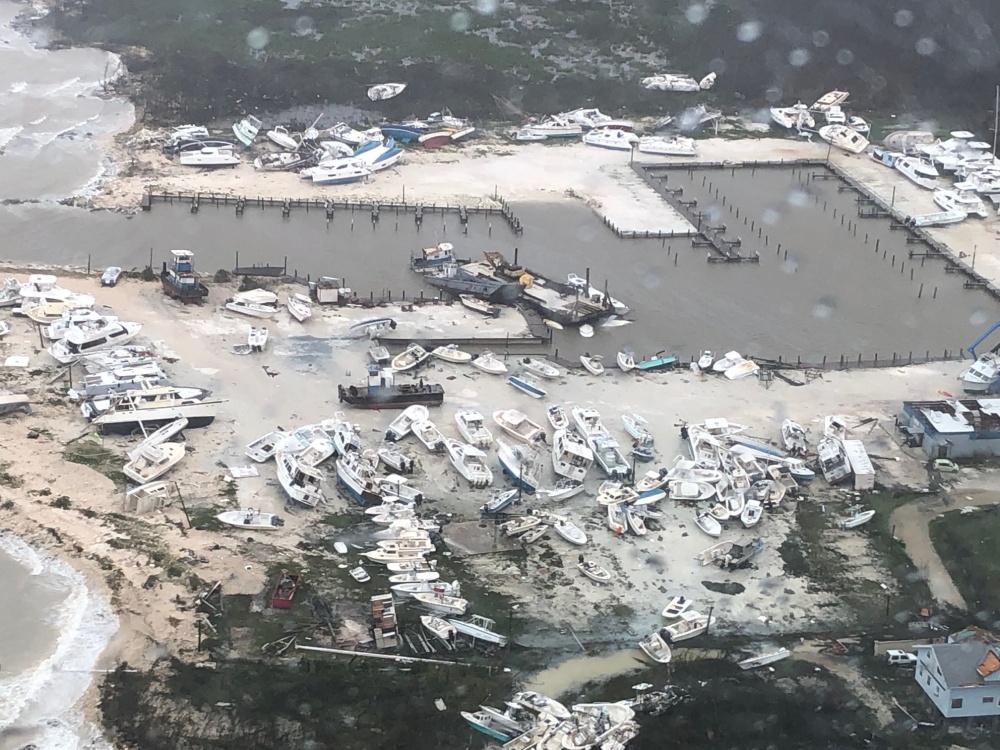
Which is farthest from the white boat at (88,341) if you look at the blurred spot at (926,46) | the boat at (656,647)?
the blurred spot at (926,46)

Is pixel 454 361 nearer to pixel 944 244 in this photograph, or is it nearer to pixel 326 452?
pixel 326 452

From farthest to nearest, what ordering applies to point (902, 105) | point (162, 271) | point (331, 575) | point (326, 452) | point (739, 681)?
point (902, 105) < point (162, 271) < point (326, 452) < point (331, 575) < point (739, 681)

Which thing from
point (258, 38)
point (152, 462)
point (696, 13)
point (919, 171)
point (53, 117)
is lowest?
point (53, 117)

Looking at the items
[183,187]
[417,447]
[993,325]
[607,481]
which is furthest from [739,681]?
[183,187]

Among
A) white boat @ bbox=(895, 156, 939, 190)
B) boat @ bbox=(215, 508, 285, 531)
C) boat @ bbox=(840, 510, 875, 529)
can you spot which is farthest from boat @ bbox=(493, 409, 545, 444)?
white boat @ bbox=(895, 156, 939, 190)

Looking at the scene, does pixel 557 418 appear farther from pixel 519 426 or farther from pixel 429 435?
pixel 429 435

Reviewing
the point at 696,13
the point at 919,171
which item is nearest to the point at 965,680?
the point at 919,171

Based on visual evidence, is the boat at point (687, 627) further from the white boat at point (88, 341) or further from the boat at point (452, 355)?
the white boat at point (88, 341)
